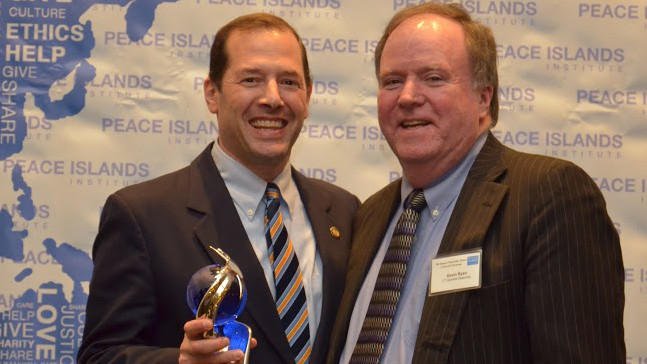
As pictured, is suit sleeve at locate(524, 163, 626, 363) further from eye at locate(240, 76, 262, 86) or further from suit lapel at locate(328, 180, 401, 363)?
eye at locate(240, 76, 262, 86)

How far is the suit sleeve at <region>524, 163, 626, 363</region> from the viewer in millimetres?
2318

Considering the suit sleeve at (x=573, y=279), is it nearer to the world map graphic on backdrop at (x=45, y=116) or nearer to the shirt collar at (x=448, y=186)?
the shirt collar at (x=448, y=186)

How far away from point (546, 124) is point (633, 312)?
2.91 ft

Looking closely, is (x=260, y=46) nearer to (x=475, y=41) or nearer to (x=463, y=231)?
(x=475, y=41)

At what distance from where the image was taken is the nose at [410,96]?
2.76 metres

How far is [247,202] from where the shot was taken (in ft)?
9.96

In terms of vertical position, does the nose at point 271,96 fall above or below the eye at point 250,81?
below

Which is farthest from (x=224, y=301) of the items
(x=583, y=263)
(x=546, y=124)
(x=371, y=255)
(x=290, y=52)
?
(x=546, y=124)

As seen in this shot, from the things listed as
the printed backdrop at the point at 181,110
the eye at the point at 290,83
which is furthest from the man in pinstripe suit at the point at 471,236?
the printed backdrop at the point at 181,110

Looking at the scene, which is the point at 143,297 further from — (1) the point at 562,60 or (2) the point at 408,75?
(1) the point at 562,60

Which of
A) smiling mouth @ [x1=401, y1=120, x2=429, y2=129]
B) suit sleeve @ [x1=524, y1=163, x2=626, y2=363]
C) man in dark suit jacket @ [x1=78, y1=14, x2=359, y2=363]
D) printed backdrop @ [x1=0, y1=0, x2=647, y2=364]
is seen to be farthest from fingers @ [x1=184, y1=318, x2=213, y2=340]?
printed backdrop @ [x1=0, y1=0, x2=647, y2=364]

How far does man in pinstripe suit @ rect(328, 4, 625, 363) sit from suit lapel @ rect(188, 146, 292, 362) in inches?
7.9

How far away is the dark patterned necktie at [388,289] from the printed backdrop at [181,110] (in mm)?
1233

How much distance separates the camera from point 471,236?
2.50 meters
